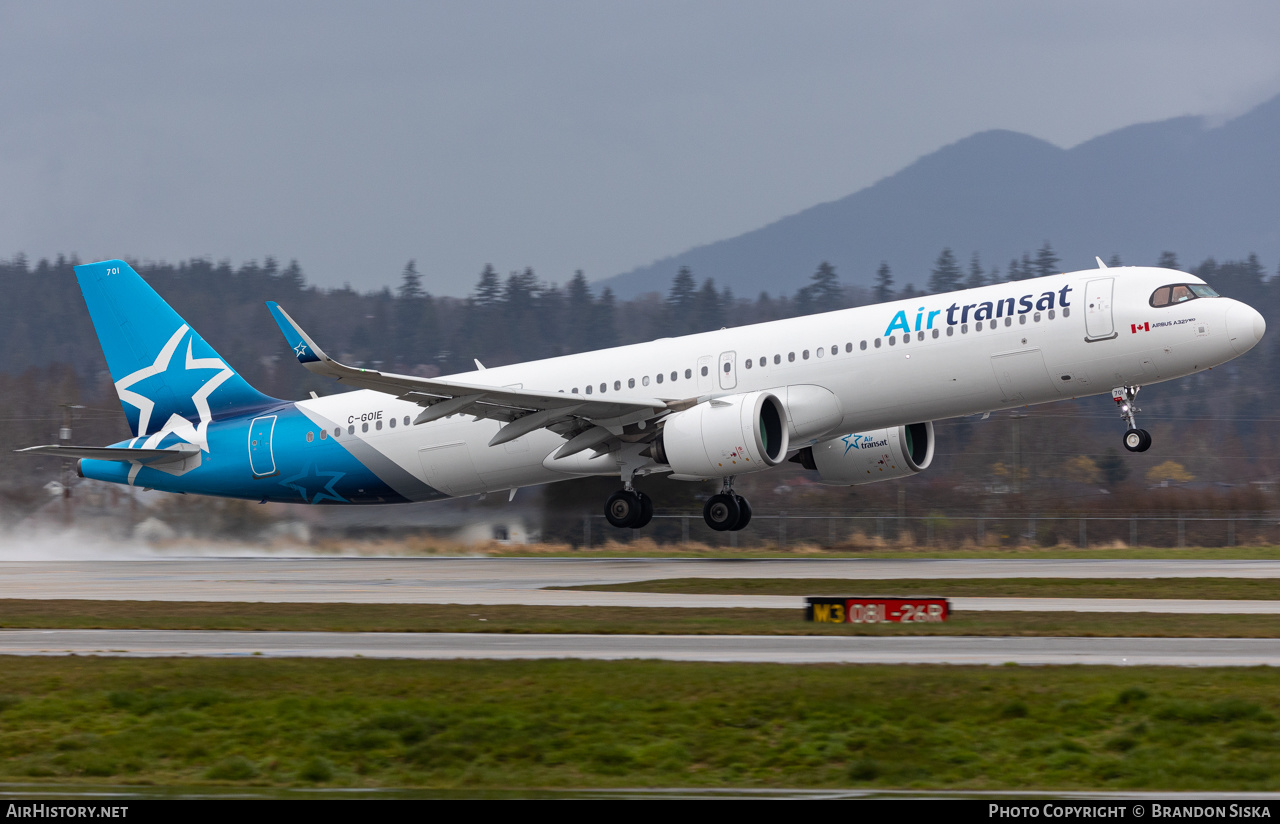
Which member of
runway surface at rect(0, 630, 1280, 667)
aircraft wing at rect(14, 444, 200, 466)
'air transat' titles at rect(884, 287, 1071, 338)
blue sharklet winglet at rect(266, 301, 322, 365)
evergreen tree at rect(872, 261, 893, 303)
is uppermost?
evergreen tree at rect(872, 261, 893, 303)

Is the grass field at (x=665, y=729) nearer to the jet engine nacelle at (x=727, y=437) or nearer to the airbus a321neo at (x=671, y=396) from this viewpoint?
the airbus a321neo at (x=671, y=396)

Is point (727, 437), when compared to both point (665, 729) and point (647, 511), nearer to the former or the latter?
point (647, 511)

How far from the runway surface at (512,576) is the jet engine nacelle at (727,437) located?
2.40 meters

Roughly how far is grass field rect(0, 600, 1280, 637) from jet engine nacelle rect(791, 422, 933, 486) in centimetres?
1439

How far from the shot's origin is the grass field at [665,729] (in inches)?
470

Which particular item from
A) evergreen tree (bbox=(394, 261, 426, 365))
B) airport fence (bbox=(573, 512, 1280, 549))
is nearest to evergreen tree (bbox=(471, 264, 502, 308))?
evergreen tree (bbox=(394, 261, 426, 365))

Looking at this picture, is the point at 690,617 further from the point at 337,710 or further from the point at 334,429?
the point at 334,429

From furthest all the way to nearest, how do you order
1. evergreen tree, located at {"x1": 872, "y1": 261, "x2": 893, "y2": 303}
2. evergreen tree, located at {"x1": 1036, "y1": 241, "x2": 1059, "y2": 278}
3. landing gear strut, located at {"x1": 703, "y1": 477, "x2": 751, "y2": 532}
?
evergreen tree, located at {"x1": 1036, "y1": 241, "x2": 1059, "y2": 278}
evergreen tree, located at {"x1": 872, "y1": 261, "x2": 893, "y2": 303}
landing gear strut, located at {"x1": 703, "y1": 477, "x2": 751, "y2": 532}

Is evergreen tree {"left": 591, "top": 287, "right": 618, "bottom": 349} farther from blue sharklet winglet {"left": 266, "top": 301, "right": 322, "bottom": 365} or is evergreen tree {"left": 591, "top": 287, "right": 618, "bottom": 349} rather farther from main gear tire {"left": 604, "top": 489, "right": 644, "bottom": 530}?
blue sharklet winglet {"left": 266, "top": 301, "right": 322, "bottom": 365}

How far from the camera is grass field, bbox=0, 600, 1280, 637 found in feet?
61.5

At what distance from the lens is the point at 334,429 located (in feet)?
120

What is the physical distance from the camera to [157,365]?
37.8 meters
